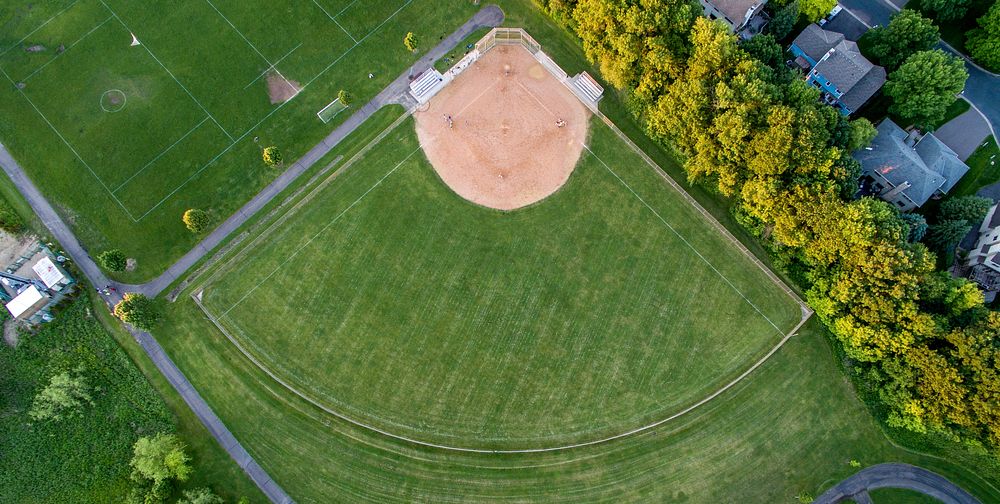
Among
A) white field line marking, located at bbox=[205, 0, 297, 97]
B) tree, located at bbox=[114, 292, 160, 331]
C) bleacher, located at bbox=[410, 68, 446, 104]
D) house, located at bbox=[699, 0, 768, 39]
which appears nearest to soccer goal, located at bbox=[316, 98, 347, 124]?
white field line marking, located at bbox=[205, 0, 297, 97]

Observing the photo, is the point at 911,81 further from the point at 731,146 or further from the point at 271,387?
the point at 271,387

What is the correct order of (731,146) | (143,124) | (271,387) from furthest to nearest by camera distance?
1. (143,124)
2. (271,387)
3. (731,146)

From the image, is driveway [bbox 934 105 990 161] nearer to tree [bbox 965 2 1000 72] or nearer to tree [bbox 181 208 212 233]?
tree [bbox 965 2 1000 72]

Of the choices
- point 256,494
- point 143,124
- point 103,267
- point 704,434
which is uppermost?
point 143,124

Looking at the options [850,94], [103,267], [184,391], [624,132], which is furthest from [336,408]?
[850,94]

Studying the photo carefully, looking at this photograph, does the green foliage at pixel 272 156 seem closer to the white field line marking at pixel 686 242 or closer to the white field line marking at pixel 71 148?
the white field line marking at pixel 71 148

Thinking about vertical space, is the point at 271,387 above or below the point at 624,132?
below

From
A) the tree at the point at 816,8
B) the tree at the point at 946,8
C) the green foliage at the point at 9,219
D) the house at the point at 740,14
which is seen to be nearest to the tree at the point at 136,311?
the green foliage at the point at 9,219
